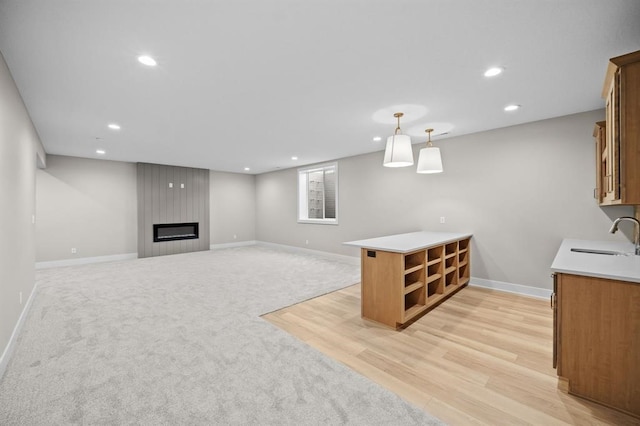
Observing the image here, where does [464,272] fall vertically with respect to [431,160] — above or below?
below

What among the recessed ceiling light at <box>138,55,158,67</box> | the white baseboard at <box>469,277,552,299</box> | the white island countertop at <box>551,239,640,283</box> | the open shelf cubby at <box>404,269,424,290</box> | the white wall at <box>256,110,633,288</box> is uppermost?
the recessed ceiling light at <box>138,55,158,67</box>

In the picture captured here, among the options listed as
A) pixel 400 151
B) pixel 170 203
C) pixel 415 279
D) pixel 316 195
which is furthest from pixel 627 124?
pixel 170 203

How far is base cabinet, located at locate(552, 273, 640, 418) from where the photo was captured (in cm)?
163

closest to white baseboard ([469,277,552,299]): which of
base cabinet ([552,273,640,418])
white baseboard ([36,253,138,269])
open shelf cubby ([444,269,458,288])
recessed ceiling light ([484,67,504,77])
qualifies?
open shelf cubby ([444,269,458,288])

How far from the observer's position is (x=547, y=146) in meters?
3.69

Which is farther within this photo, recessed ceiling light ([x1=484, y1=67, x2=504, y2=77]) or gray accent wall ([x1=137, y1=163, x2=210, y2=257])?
gray accent wall ([x1=137, y1=163, x2=210, y2=257])

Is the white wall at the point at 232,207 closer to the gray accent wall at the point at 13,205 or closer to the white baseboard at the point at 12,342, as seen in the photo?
the gray accent wall at the point at 13,205

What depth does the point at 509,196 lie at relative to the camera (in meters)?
4.01

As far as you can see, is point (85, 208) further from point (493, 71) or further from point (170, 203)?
point (493, 71)

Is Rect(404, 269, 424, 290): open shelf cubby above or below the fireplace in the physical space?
below

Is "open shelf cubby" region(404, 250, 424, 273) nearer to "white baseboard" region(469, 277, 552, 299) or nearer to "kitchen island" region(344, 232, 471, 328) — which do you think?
"kitchen island" region(344, 232, 471, 328)

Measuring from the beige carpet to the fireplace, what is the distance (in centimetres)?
322

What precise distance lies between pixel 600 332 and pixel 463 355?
961 millimetres

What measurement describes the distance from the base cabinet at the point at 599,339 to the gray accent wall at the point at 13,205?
4184 millimetres
